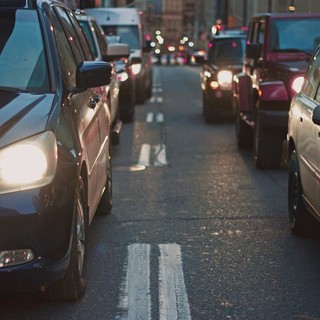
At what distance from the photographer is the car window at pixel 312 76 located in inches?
248

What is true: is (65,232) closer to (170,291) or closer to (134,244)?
(170,291)

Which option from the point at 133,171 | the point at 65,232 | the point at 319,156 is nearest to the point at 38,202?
the point at 65,232

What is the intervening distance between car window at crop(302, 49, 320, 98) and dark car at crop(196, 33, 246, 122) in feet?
29.4

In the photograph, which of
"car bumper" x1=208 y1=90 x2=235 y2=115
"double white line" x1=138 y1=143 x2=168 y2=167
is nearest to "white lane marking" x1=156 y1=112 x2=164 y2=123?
"car bumper" x1=208 y1=90 x2=235 y2=115

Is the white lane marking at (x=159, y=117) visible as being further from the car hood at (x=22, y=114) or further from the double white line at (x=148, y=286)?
the car hood at (x=22, y=114)

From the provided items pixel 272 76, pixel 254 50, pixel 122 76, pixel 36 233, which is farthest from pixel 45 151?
pixel 122 76

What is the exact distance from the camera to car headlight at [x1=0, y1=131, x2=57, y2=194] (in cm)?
416

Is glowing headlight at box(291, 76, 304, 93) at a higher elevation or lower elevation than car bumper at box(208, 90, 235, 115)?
higher

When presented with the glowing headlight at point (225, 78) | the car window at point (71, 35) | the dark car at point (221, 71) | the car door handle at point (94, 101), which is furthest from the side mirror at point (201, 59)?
the car door handle at point (94, 101)

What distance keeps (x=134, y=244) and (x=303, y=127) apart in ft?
5.34

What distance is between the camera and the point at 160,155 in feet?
39.1

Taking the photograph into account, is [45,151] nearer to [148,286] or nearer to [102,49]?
[148,286]

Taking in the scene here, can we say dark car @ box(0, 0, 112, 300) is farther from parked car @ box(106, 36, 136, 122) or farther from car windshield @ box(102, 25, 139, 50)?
car windshield @ box(102, 25, 139, 50)

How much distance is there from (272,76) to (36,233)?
646cm
